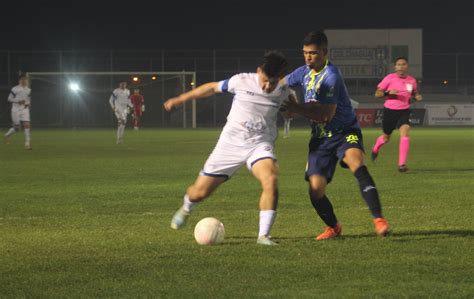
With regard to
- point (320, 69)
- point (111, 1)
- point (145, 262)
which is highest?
point (111, 1)

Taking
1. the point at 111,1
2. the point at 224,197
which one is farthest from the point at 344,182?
the point at 111,1

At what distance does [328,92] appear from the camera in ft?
26.0

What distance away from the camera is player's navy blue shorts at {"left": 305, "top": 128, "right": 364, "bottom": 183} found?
820 centimetres

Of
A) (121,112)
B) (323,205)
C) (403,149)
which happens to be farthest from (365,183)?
(121,112)

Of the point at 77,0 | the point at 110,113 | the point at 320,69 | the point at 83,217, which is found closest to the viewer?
the point at 320,69

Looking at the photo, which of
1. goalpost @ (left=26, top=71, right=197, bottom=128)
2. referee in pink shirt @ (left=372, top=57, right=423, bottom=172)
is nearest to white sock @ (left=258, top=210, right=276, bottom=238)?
referee in pink shirt @ (left=372, top=57, right=423, bottom=172)

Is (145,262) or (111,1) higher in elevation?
(111,1)

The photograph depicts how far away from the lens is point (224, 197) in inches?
472

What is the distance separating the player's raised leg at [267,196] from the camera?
25.2ft

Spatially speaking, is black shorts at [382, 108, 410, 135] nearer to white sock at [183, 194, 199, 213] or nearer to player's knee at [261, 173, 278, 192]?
white sock at [183, 194, 199, 213]

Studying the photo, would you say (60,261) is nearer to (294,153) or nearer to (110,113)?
(294,153)

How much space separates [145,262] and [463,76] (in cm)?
6380

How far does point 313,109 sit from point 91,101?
47.5 metres

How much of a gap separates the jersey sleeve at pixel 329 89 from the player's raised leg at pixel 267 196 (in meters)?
0.79
